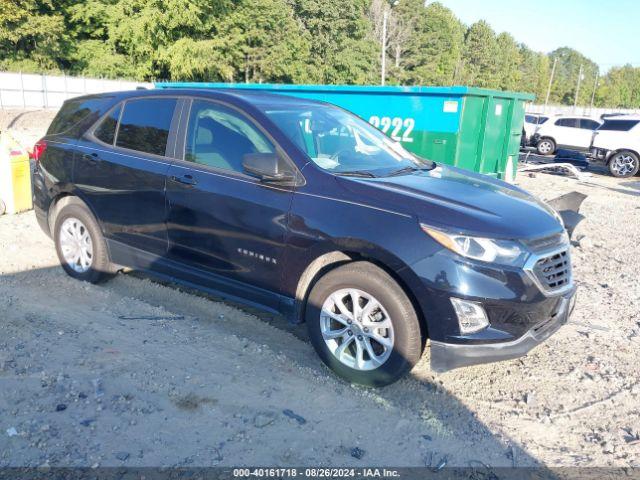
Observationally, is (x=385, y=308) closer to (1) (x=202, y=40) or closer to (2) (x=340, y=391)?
(2) (x=340, y=391)

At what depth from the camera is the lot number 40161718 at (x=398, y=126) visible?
984cm

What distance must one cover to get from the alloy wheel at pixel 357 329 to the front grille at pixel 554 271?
947 mm

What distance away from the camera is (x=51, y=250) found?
6383 millimetres

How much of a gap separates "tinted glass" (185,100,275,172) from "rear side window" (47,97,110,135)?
1315mm

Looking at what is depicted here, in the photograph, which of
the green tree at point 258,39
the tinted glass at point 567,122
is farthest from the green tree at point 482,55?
the tinted glass at point 567,122

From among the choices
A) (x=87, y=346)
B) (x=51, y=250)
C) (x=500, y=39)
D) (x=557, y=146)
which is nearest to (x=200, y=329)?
(x=87, y=346)

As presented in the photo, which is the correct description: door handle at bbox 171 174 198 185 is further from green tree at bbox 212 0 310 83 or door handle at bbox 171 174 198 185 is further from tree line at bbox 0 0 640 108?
green tree at bbox 212 0 310 83

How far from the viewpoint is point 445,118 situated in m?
9.48

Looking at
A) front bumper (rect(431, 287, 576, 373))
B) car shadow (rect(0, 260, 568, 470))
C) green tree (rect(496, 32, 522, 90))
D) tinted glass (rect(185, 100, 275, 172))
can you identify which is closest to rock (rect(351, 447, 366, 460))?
car shadow (rect(0, 260, 568, 470))

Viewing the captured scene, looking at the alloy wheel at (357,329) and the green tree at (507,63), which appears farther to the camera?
the green tree at (507,63)

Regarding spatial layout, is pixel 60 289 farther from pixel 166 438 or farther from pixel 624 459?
pixel 624 459

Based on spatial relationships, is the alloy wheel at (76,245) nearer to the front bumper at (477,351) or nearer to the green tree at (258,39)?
the front bumper at (477,351)

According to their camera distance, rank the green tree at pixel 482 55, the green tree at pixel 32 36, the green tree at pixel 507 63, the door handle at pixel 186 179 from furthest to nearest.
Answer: the green tree at pixel 507 63, the green tree at pixel 482 55, the green tree at pixel 32 36, the door handle at pixel 186 179

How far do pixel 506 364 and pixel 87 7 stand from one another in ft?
152
